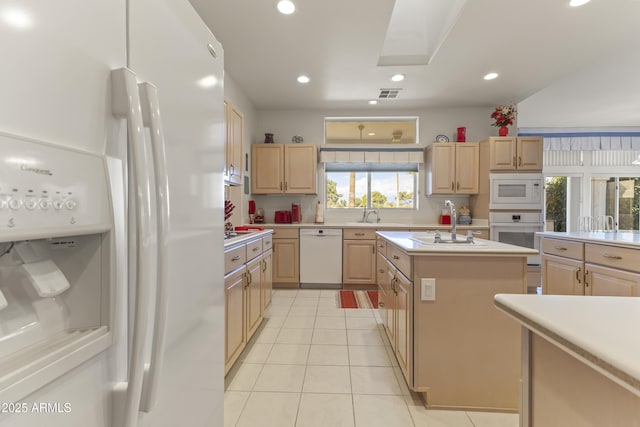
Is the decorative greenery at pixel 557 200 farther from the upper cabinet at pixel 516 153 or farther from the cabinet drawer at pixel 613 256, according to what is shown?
the cabinet drawer at pixel 613 256

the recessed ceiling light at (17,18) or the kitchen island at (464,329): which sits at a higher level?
the recessed ceiling light at (17,18)

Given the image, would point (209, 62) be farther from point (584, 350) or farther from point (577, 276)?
point (577, 276)

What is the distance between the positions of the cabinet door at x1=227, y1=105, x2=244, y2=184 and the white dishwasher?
5.50ft

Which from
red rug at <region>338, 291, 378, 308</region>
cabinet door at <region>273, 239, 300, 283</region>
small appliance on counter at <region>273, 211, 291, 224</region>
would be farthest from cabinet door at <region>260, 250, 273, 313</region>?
small appliance on counter at <region>273, 211, 291, 224</region>

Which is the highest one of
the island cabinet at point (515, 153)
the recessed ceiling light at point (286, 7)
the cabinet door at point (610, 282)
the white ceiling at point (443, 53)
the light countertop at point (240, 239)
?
the white ceiling at point (443, 53)

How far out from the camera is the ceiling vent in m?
3.98

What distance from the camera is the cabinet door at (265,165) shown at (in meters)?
4.48

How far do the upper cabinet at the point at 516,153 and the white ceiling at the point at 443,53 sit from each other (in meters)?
0.67

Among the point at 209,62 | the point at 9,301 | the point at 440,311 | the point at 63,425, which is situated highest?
the point at 209,62

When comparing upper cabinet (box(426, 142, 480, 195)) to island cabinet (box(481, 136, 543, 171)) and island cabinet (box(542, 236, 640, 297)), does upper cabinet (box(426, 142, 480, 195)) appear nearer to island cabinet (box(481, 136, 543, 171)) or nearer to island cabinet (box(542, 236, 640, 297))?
island cabinet (box(481, 136, 543, 171))

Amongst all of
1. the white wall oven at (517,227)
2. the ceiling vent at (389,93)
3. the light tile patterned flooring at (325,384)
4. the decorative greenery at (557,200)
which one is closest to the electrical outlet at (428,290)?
the light tile patterned flooring at (325,384)

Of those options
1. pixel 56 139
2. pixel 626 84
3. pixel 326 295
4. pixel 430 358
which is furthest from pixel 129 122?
pixel 626 84

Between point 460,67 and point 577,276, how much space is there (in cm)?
249

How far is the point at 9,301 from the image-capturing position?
43cm
